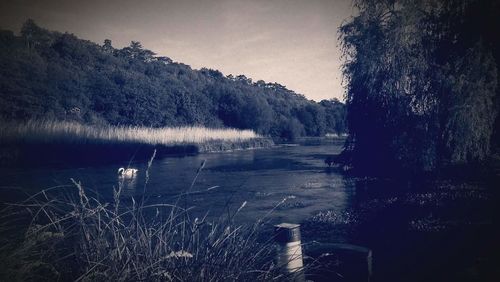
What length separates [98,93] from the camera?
127 ft

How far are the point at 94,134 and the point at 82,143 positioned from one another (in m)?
1.22

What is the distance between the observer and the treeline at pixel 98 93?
97.5 feet

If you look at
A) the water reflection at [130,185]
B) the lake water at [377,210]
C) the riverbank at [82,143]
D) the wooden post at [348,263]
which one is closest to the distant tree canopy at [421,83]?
the lake water at [377,210]

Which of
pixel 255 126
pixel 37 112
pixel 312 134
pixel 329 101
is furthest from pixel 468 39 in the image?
pixel 329 101

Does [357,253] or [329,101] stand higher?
[329,101]

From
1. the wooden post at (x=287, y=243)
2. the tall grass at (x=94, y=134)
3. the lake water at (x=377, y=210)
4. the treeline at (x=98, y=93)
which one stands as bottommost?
the lake water at (x=377, y=210)

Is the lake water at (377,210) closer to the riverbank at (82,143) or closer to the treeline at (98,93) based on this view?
the riverbank at (82,143)

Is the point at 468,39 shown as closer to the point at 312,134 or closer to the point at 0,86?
the point at 0,86

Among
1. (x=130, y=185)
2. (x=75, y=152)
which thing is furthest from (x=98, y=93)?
(x=130, y=185)

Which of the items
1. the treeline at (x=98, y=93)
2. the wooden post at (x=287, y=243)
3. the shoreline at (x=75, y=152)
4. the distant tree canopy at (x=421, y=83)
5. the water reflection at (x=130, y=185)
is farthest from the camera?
the treeline at (x=98, y=93)

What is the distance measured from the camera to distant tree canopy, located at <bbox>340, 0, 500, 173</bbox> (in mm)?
10539

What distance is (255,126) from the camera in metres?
54.1

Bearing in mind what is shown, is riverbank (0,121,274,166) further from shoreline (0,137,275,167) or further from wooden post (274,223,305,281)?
wooden post (274,223,305,281)

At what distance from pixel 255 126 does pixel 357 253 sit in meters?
50.5
